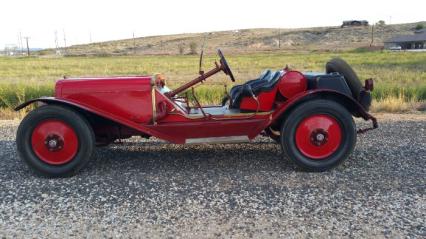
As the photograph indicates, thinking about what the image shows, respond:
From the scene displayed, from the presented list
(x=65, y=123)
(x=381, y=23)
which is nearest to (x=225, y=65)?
(x=65, y=123)

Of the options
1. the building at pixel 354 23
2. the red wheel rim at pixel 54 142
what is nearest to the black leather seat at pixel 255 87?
the red wheel rim at pixel 54 142

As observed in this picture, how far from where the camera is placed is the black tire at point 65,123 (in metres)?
5.27

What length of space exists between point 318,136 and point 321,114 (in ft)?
0.87

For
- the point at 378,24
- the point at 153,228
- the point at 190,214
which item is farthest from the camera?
the point at 378,24

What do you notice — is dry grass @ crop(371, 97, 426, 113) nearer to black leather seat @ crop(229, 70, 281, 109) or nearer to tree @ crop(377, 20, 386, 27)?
black leather seat @ crop(229, 70, 281, 109)

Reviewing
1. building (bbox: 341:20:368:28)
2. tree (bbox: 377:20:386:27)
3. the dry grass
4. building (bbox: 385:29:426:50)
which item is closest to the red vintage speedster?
the dry grass

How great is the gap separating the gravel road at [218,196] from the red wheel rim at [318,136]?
0.28m

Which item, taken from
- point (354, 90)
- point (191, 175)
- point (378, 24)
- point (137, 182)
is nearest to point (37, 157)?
point (137, 182)

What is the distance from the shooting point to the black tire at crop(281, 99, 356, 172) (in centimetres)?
538

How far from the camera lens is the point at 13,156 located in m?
6.45

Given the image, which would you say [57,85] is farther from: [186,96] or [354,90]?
[354,90]

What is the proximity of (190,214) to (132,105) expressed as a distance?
1.78m

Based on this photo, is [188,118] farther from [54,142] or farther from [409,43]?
[409,43]

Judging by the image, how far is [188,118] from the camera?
549 centimetres
